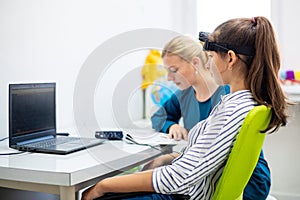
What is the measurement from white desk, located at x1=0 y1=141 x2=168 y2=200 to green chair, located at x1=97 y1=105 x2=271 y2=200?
39cm

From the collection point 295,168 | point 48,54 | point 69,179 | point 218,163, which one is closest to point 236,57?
point 218,163

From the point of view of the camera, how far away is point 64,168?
4.04 ft

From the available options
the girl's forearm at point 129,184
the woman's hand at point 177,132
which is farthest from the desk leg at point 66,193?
the woman's hand at point 177,132

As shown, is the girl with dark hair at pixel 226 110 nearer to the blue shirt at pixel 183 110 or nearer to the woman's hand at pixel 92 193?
the woman's hand at pixel 92 193

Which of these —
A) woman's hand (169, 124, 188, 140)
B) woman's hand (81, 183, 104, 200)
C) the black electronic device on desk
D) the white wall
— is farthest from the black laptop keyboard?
the white wall

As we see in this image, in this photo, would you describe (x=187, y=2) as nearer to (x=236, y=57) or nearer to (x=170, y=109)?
(x=170, y=109)

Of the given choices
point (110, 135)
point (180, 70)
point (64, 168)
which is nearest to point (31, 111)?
point (110, 135)

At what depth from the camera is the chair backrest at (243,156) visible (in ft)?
3.75

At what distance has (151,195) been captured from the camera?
1294 millimetres

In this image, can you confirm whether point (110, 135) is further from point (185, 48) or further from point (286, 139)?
point (286, 139)

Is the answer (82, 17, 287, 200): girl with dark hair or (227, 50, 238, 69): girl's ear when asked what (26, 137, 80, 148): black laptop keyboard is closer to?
(82, 17, 287, 200): girl with dark hair

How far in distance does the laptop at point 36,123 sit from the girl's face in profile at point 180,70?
49 centimetres

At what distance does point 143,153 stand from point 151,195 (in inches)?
11.2

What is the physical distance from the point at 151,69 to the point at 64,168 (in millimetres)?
1486
